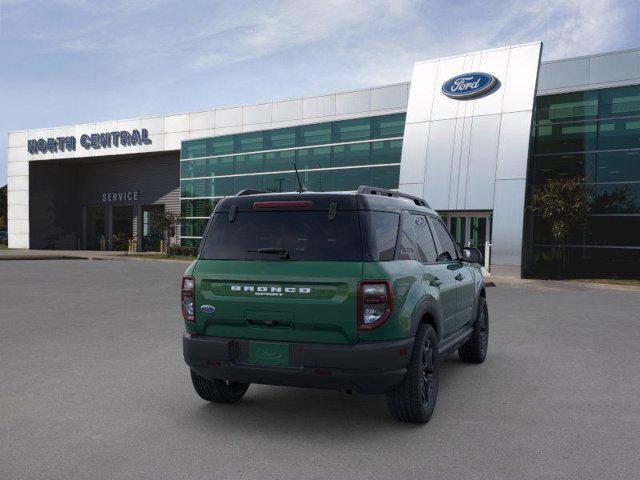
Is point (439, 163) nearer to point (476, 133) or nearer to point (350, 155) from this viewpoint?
point (476, 133)

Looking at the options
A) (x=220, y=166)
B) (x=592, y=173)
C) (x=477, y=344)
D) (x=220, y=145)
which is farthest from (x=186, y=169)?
(x=477, y=344)

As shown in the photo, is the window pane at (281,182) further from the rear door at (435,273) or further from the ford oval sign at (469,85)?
the rear door at (435,273)

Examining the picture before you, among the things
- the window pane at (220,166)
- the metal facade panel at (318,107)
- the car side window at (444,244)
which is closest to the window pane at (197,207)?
the window pane at (220,166)

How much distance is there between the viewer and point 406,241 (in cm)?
508

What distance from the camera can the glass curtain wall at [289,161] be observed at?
93.3 feet

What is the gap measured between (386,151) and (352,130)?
2.29 m

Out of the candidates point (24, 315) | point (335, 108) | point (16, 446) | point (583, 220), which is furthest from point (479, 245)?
point (16, 446)

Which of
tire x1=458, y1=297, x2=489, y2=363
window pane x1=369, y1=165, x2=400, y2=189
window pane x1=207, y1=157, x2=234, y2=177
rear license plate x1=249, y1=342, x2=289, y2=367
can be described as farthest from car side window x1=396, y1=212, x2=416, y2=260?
window pane x1=207, y1=157, x2=234, y2=177

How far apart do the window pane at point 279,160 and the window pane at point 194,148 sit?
17.3ft

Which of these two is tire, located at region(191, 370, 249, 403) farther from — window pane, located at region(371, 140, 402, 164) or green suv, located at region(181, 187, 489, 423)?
window pane, located at region(371, 140, 402, 164)

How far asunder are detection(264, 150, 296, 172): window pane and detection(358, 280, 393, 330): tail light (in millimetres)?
27873

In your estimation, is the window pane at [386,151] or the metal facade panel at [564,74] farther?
the window pane at [386,151]

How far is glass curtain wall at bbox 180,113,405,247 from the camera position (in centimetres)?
2844

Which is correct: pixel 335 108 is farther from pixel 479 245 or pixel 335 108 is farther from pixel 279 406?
pixel 279 406
